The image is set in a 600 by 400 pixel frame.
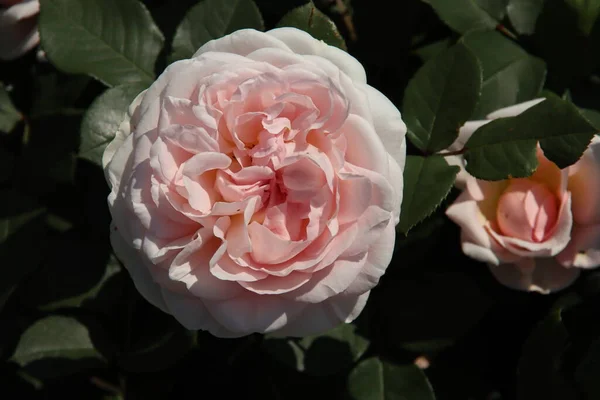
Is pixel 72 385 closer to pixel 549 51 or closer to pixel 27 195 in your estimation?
pixel 27 195

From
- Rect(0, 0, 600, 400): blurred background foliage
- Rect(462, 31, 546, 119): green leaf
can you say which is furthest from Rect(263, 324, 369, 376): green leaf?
Rect(462, 31, 546, 119): green leaf

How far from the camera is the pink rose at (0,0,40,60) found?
3.51 feet

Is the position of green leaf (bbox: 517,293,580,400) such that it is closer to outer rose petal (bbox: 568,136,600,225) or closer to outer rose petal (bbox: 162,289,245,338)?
outer rose petal (bbox: 568,136,600,225)

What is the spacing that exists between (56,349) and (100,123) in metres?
0.37

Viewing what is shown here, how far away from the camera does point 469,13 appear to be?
95 cm

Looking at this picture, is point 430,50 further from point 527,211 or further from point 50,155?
point 50,155

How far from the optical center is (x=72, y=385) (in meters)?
1.11

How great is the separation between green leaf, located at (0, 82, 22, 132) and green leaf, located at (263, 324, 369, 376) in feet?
2.09

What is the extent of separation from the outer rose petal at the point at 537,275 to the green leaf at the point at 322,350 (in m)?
0.23

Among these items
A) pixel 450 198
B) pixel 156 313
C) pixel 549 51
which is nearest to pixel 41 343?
pixel 156 313

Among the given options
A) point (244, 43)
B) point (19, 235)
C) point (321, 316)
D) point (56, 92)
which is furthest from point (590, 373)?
point (56, 92)

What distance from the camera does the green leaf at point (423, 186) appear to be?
742 millimetres

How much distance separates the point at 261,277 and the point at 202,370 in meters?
0.48

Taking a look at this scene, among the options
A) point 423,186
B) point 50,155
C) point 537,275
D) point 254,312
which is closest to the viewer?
point 254,312
